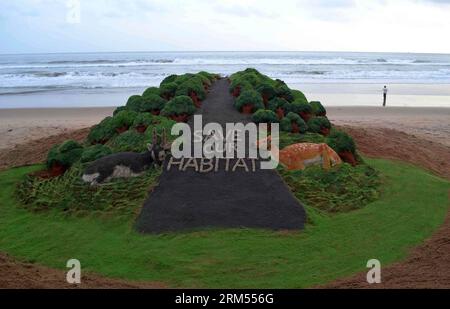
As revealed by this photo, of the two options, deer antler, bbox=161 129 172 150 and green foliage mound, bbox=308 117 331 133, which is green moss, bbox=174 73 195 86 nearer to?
deer antler, bbox=161 129 172 150

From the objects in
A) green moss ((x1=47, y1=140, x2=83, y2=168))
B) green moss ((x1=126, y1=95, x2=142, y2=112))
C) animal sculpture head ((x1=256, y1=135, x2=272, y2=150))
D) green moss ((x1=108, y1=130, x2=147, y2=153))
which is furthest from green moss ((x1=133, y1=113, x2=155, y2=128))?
animal sculpture head ((x1=256, y1=135, x2=272, y2=150))

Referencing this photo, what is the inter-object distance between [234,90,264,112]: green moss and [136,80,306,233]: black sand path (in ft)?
10.3

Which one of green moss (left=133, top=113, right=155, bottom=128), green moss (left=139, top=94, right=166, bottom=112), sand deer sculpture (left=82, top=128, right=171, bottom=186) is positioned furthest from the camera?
green moss (left=139, top=94, right=166, bottom=112)

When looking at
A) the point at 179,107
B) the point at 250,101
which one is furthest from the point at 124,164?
the point at 250,101

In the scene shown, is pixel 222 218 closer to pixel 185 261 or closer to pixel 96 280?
pixel 185 261

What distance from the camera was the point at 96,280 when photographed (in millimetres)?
6094

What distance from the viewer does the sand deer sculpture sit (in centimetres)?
899

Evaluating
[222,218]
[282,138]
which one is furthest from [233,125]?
[222,218]

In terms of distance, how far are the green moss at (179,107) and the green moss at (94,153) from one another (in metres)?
2.00

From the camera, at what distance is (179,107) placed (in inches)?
455

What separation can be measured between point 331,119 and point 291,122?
30.9ft

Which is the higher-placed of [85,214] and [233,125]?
[233,125]

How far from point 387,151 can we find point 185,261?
25.7ft

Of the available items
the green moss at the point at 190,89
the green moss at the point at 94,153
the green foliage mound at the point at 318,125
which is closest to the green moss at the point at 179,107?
the green moss at the point at 190,89
